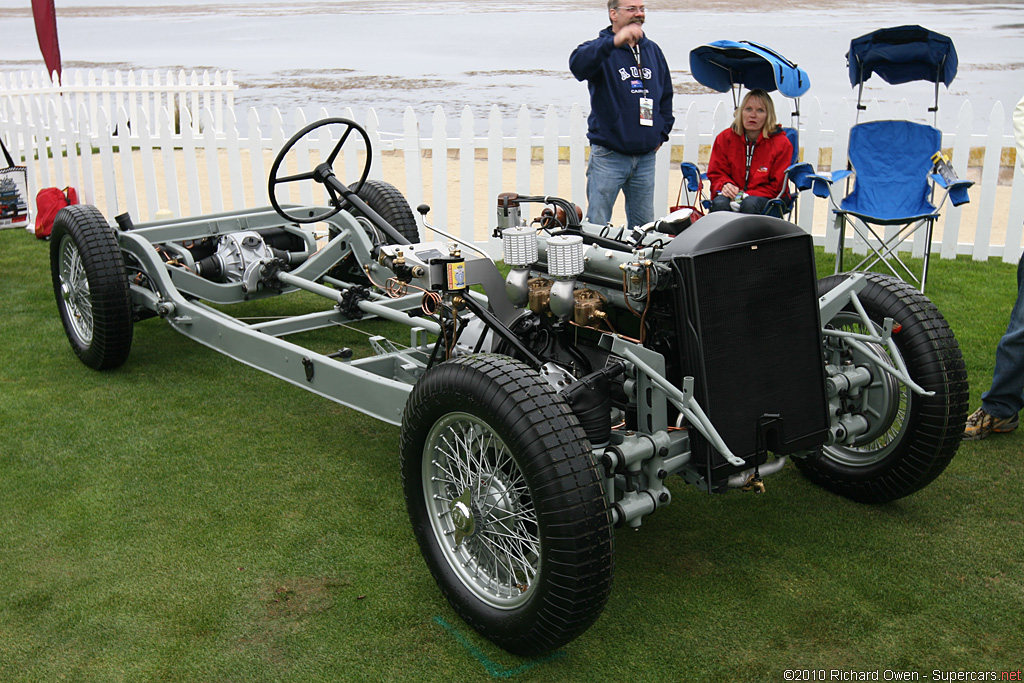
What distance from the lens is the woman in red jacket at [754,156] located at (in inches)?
258

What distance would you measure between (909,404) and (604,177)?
347 cm

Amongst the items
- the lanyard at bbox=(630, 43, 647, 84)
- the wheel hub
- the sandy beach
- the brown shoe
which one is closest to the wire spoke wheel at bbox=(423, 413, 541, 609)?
the wheel hub

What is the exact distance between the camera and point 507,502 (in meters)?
3.00

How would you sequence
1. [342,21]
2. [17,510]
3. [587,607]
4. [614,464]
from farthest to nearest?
[342,21], [17,510], [614,464], [587,607]

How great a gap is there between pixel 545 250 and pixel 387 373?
4.05ft

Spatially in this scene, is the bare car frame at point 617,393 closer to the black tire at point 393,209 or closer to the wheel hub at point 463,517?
the wheel hub at point 463,517

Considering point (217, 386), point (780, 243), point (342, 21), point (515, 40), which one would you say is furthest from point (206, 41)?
point (780, 243)

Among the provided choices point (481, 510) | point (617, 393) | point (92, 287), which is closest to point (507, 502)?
Result: point (481, 510)

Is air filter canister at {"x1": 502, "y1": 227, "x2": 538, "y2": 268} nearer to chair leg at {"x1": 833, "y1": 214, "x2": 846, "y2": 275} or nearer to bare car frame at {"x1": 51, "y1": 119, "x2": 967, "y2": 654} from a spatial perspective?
bare car frame at {"x1": 51, "y1": 119, "x2": 967, "y2": 654}

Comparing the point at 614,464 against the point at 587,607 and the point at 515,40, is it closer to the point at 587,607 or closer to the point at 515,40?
the point at 587,607

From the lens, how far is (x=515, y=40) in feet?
103

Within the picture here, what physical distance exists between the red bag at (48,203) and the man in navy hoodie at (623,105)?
197 inches

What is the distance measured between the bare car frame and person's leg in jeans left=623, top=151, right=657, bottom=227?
301 cm

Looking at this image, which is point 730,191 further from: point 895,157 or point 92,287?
point 92,287
